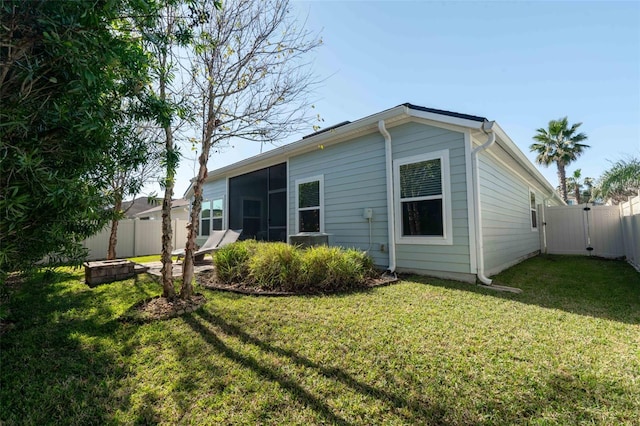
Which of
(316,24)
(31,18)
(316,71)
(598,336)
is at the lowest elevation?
(598,336)

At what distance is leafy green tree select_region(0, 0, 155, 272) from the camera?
4.90 feet

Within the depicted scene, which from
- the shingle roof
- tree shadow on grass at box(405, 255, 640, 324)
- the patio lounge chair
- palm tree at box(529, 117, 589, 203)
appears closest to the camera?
tree shadow on grass at box(405, 255, 640, 324)

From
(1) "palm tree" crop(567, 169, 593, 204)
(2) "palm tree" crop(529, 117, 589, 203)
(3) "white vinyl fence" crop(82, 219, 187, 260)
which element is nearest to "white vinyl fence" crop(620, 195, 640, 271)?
(2) "palm tree" crop(529, 117, 589, 203)

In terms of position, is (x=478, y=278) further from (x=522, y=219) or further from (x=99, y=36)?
(x=99, y=36)

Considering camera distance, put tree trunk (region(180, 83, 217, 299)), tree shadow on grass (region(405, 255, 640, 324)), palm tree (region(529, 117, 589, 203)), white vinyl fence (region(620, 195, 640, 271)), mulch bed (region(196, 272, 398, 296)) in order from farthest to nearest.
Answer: palm tree (region(529, 117, 589, 203)), white vinyl fence (region(620, 195, 640, 271)), mulch bed (region(196, 272, 398, 296)), tree trunk (region(180, 83, 217, 299)), tree shadow on grass (region(405, 255, 640, 324))

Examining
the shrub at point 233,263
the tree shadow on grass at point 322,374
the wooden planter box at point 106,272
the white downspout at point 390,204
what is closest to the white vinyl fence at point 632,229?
the white downspout at point 390,204

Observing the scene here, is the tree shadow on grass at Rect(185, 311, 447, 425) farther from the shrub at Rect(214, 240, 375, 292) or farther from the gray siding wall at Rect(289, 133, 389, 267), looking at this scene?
the gray siding wall at Rect(289, 133, 389, 267)

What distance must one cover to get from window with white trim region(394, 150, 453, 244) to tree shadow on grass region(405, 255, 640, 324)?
0.85 m

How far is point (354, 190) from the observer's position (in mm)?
6227

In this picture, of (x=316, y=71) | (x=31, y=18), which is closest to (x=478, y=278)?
(x=316, y=71)

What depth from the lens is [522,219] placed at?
812 cm

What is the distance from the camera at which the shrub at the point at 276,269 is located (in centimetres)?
439

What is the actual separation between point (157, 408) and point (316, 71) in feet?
15.4

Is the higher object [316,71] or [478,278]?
[316,71]
